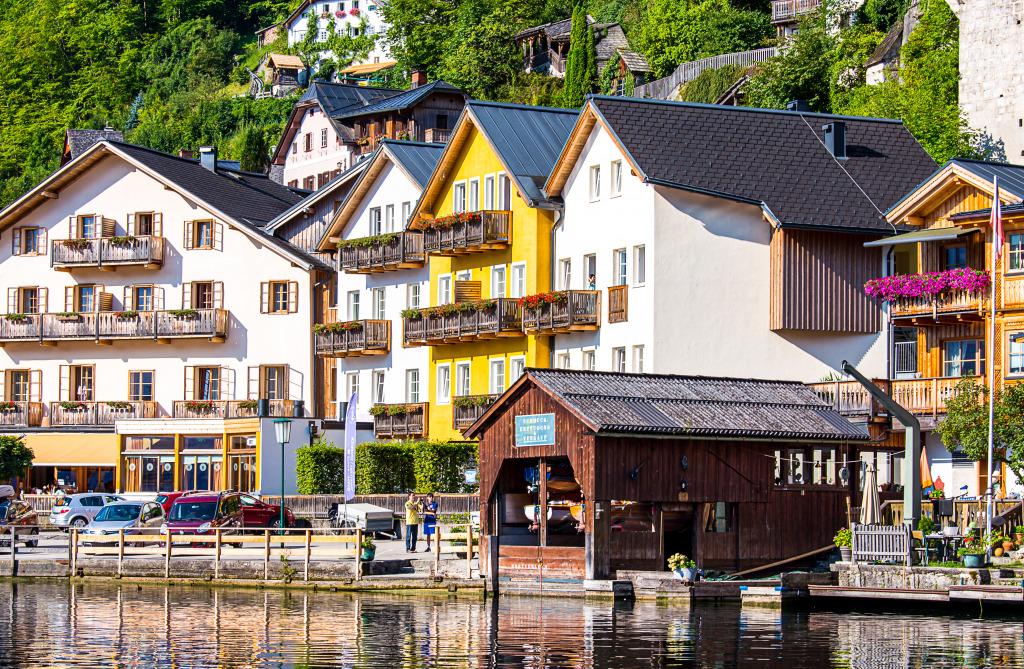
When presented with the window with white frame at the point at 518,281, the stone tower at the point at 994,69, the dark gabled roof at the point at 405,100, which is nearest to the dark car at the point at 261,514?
the window with white frame at the point at 518,281

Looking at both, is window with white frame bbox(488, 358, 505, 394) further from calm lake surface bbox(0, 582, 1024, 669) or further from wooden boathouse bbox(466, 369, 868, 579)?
calm lake surface bbox(0, 582, 1024, 669)

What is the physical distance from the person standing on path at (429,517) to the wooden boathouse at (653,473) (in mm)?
3374

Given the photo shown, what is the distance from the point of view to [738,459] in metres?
44.2

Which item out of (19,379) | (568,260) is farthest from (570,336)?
(19,379)

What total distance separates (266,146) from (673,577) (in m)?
99.2

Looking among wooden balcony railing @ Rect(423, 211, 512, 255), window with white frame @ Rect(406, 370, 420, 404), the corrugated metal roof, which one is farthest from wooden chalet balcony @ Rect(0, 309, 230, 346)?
the corrugated metal roof

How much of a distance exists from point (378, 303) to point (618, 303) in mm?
16959

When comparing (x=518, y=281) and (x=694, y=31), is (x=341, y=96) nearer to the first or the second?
(x=694, y=31)

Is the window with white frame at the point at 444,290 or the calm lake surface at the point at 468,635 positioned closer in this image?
the calm lake surface at the point at 468,635

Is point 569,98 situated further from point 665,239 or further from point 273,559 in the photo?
point 273,559

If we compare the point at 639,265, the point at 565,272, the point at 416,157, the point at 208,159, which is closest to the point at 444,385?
the point at 565,272

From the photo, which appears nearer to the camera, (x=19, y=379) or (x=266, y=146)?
(x=19, y=379)

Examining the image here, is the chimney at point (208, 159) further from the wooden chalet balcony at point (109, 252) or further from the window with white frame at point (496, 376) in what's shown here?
the window with white frame at point (496, 376)

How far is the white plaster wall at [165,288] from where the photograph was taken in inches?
3063
